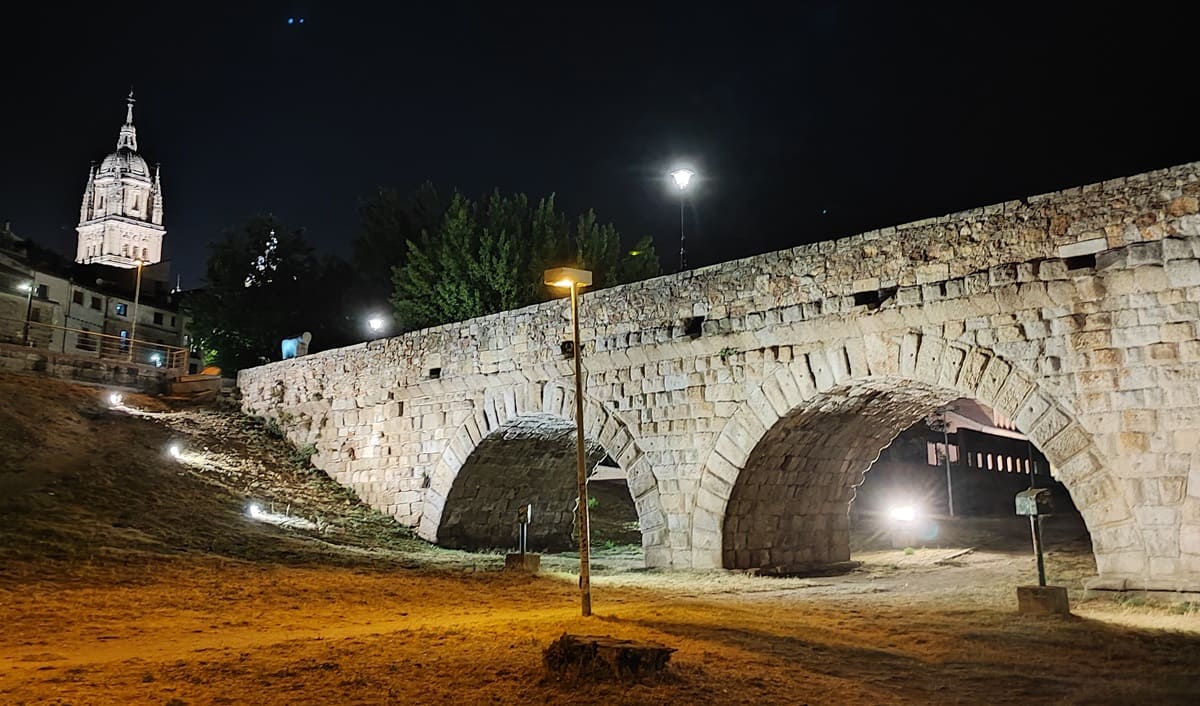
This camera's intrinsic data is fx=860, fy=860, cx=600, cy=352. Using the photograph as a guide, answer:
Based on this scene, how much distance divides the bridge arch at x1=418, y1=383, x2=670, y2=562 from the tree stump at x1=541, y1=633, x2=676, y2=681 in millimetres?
7396

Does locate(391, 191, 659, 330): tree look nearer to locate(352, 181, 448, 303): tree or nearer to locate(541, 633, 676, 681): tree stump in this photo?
locate(352, 181, 448, 303): tree

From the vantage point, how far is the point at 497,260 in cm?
2677

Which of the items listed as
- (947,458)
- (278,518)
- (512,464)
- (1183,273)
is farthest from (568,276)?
(947,458)

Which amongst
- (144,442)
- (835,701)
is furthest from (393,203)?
(835,701)

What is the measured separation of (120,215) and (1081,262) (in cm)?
8733

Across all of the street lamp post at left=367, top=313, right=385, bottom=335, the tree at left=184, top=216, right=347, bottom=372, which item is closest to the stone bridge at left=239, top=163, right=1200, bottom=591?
the street lamp post at left=367, top=313, right=385, bottom=335

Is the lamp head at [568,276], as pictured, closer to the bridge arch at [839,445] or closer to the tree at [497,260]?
the bridge arch at [839,445]

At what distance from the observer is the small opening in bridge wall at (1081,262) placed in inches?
349

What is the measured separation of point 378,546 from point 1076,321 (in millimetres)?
10809

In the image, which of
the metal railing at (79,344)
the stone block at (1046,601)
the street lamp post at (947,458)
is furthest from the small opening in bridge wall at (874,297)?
the metal railing at (79,344)

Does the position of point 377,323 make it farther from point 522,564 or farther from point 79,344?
point 522,564

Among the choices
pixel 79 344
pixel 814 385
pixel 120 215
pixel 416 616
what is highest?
pixel 120 215

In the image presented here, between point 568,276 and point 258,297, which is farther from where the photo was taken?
point 258,297

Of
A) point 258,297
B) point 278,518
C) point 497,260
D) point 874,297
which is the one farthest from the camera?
point 258,297
